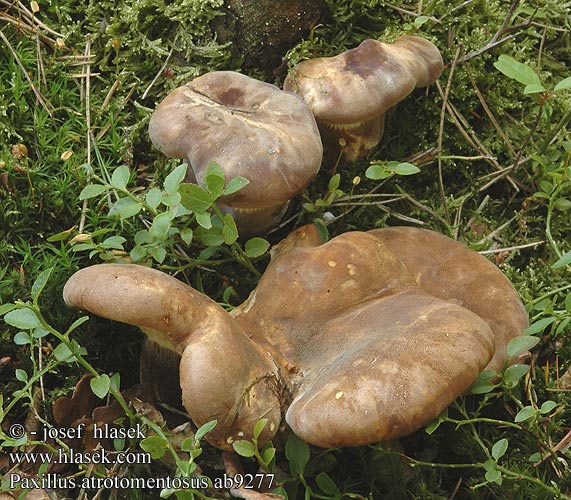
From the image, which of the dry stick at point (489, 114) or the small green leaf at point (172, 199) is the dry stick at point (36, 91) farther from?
the dry stick at point (489, 114)

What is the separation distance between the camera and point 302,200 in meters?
3.17

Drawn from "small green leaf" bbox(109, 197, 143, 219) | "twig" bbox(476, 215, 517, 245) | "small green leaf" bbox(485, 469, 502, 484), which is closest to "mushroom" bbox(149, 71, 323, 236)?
"small green leaf" bbox(109, 197, 143, 219)

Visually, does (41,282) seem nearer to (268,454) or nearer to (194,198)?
(194,198)

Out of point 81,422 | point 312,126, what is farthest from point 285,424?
point 312,126

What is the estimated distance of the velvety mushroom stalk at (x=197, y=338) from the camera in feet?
7.38

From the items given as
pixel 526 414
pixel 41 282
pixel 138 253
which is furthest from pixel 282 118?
pixel 526 414

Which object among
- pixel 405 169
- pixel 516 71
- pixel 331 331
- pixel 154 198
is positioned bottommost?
pixel 331 331

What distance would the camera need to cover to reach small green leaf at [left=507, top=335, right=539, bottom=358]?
8.23ft

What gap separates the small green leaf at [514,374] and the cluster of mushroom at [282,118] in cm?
97

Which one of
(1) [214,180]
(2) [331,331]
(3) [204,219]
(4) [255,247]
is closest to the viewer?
(1) [214,180]

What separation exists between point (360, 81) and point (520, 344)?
44.3 inches

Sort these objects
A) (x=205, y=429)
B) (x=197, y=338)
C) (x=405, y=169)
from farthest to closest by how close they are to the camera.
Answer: (x=405, y=169) → (x=197, y=338) → (x=205, y=429)

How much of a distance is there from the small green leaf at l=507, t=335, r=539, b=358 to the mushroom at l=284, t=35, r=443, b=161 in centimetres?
99

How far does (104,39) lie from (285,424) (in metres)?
1.90
